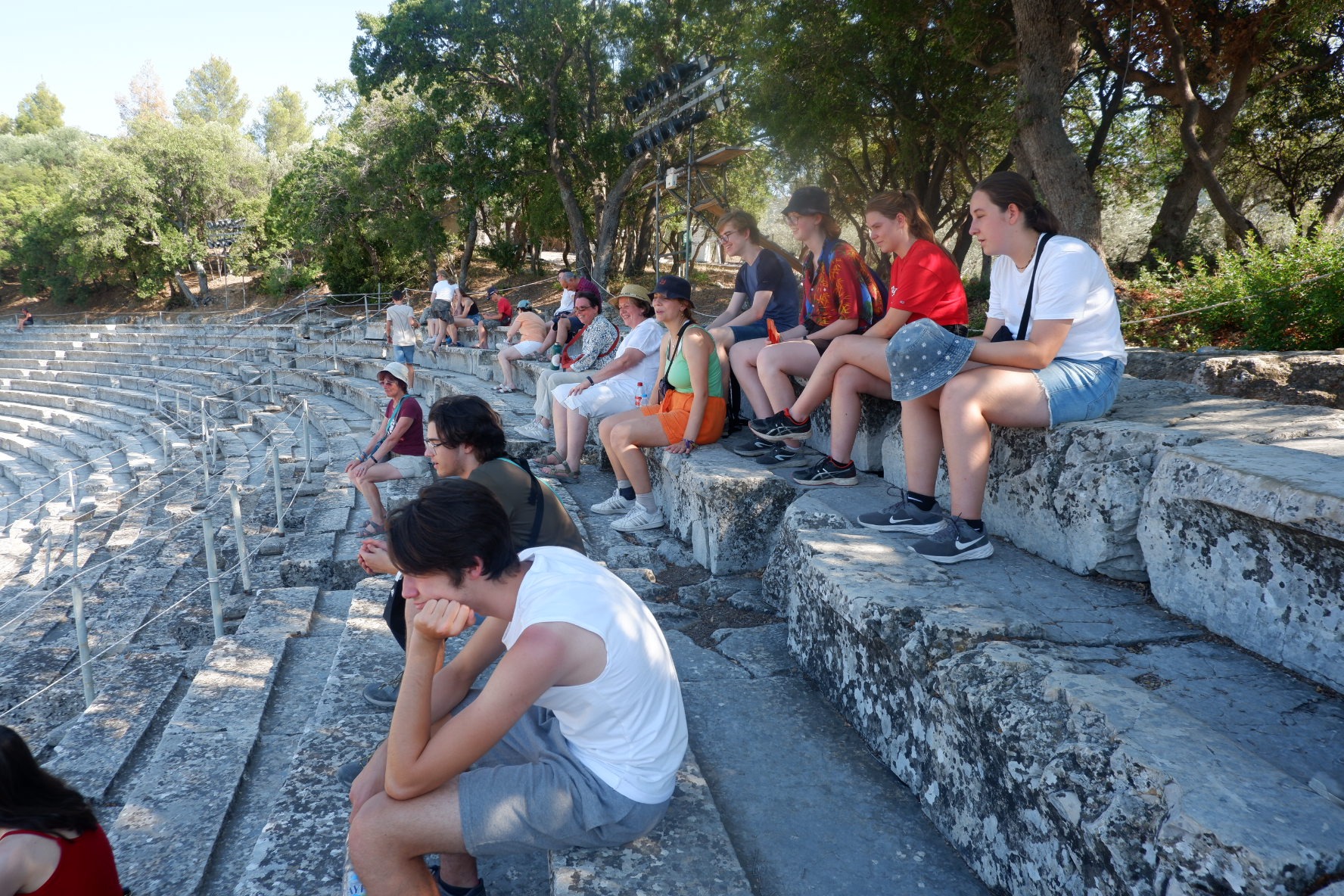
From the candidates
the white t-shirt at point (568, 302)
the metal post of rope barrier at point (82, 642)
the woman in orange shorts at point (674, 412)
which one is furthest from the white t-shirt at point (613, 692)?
the white t-shirt at point (568, 302)

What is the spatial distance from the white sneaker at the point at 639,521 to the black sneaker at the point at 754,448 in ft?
2.10

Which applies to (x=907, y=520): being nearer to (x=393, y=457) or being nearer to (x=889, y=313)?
(x=889, y=313)

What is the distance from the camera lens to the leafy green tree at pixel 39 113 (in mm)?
53469

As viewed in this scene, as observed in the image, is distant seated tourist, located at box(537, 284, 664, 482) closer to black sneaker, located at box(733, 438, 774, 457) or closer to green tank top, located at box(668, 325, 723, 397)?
green tank top, located at box(668, 325, 723, 397)

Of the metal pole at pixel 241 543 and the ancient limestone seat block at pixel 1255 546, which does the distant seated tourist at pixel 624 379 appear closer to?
the metal pole at pixel 241 543

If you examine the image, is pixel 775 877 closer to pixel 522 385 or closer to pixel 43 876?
pixel 43 876

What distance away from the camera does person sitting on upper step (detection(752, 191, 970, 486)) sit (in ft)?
12.0

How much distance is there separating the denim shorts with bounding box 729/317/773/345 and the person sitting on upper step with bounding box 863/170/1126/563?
8.12 ft

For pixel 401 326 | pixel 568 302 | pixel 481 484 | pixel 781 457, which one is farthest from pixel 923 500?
pixel 401 326

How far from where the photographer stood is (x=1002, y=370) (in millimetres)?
2828

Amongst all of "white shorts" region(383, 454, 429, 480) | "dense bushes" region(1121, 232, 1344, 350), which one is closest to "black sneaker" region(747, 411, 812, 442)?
"white shorts" region(383, 454, 429, 480)

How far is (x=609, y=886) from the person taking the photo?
180 centimetres

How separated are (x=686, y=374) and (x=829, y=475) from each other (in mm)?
1217

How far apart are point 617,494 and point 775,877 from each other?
132 inches
